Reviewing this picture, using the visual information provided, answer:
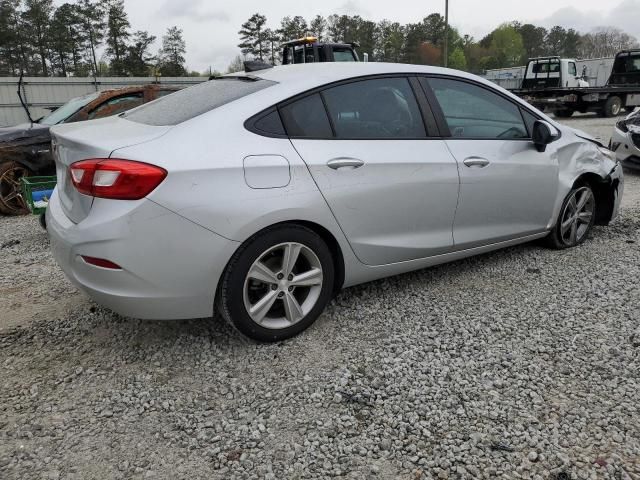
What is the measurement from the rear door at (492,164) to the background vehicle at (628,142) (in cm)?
519

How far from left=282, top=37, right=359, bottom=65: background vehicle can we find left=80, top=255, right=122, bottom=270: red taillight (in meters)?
10.2

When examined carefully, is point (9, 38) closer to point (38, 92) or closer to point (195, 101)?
point (38, 92)

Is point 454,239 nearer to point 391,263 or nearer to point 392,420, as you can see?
point 391,263

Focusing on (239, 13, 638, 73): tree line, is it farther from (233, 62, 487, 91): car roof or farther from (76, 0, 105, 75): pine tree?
(233, 62, 487, 91): car roof

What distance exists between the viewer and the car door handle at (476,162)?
3.55 metres

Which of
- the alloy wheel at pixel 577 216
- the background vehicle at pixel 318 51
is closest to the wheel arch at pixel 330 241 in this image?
the alloy wheel at pixel 577 216

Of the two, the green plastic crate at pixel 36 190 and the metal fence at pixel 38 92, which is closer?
the green plastic crate at pixel 36 190

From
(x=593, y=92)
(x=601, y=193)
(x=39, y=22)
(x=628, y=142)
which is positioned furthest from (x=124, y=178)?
(x=39, y=22)

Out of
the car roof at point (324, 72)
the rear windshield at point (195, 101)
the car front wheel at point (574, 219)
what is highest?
the car roof at point (324, 72)

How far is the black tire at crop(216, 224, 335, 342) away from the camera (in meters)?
2.73

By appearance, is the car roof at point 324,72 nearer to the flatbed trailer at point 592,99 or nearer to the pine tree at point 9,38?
the flatbed trailer at point 592,99

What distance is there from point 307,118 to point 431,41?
68.0 metres

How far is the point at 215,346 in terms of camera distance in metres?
3.04

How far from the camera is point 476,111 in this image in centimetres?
380
